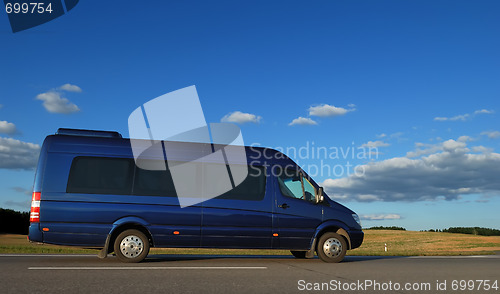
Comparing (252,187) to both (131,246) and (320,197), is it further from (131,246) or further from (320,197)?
(131,246)

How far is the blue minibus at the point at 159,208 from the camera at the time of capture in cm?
1009

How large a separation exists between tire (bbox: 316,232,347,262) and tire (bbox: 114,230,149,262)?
3974 mm

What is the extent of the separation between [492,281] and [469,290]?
4.33ft

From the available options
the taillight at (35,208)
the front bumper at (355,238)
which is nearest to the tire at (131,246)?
the taillight at (35,208)

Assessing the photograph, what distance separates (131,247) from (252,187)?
298 centimetres

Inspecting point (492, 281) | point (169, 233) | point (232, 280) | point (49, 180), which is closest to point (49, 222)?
point (49, 180)

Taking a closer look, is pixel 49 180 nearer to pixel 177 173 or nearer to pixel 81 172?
pixel 81 172

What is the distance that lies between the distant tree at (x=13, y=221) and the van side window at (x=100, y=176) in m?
53.6

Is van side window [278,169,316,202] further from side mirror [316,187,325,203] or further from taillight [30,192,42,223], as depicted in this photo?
taillight [30,192,42,223]

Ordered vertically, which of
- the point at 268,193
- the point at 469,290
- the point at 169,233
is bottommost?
the point at 469,290

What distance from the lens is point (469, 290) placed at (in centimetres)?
701

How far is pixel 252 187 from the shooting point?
11.2 metres

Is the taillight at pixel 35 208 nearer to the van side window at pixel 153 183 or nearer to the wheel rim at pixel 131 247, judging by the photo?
the wheel rim at pixel 131 247

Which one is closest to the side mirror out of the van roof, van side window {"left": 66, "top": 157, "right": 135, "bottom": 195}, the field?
the van roof
